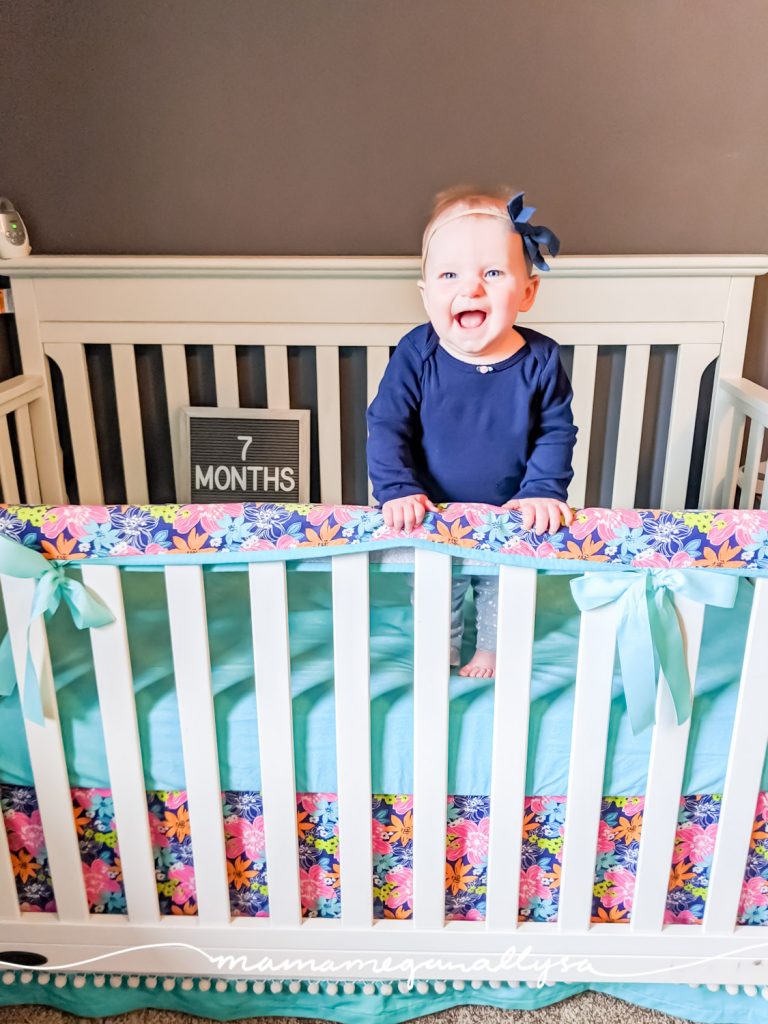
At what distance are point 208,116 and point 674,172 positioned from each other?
0.87 metres

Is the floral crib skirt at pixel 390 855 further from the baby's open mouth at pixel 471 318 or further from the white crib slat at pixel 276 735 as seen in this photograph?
the baby's open mouth at pixel 471 318

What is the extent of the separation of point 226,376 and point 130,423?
22 centimetres

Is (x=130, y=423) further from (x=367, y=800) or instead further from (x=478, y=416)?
(x=367, y=800)

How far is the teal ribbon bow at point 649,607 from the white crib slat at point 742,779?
6 cm

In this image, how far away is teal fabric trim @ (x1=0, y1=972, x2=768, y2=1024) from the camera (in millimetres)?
1035

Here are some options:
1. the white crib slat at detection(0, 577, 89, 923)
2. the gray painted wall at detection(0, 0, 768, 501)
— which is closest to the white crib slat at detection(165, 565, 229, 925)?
the white crib slat at detection(0, 577, 89, 923)

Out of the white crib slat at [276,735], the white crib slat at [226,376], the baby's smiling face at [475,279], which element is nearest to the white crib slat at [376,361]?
the white crib slat at [226,376]

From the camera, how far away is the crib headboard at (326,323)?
1.50 m

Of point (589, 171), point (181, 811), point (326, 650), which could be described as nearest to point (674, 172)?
point (589, 171)

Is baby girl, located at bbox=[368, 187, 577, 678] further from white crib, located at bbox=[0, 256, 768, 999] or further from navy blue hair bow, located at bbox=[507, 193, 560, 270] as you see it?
white crib, located at bbox=[0, 256, 768, 999]

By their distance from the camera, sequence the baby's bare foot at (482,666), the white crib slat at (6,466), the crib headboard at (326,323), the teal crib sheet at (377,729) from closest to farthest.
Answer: the teal crib sheet at (377,729) < the baby's bare foot at (482,666) < the white crib slat at (6,466) < the crib headboard at (326,323)

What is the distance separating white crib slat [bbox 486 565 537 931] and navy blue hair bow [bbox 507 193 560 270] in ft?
1.31

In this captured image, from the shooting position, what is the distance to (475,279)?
3.10 feet

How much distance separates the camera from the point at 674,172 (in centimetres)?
150
